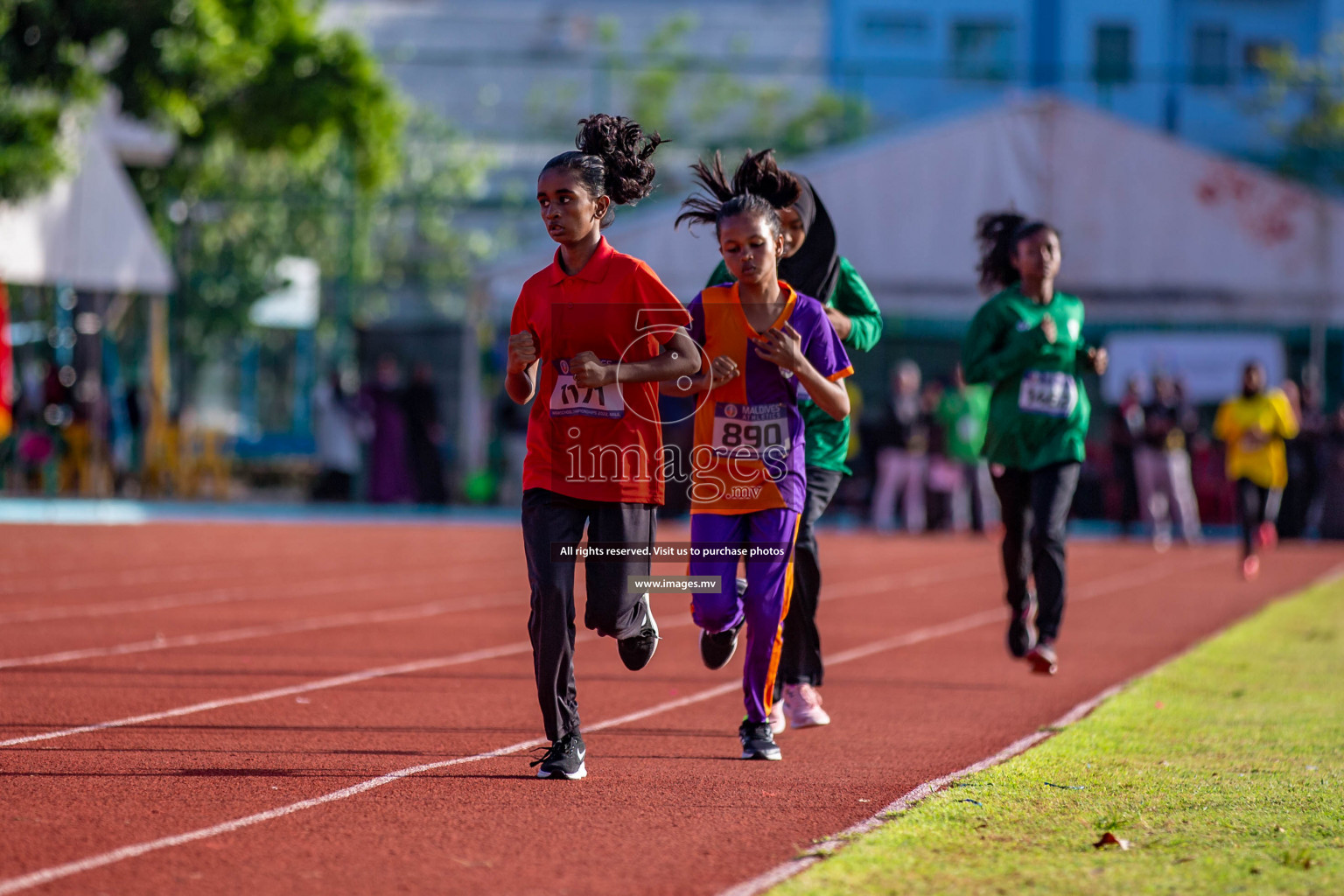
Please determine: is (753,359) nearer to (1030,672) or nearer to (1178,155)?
(1030,672)

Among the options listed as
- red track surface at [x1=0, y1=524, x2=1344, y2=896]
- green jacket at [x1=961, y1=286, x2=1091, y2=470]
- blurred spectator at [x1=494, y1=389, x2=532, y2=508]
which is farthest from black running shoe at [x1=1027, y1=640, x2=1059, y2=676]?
blurred spectator at [x1=494, y1=389, x2=532, y2=508]

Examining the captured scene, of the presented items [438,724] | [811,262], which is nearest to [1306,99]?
[811,262]

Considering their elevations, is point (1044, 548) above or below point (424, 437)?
above

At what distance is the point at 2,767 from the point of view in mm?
5852

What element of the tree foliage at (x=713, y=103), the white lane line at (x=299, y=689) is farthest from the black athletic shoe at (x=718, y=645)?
the tree foliage at (x=713, y=103)

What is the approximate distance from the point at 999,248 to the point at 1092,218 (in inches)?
593

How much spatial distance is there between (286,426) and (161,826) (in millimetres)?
34950

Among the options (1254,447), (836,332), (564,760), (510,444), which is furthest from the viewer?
(510,444)

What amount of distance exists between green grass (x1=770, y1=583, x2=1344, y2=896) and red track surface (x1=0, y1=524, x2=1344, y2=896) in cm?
28

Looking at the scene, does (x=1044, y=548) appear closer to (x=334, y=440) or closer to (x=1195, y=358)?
(x=1195, y=358)

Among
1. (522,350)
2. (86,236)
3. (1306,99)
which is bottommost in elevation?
(522,350)

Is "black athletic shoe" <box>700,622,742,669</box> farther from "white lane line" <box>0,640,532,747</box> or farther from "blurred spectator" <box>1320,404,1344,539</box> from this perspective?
"blurred spectator" <box>1320,404,1344,539</box>

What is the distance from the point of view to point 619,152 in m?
6.01

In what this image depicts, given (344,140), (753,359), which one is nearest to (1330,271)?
(344,140)
